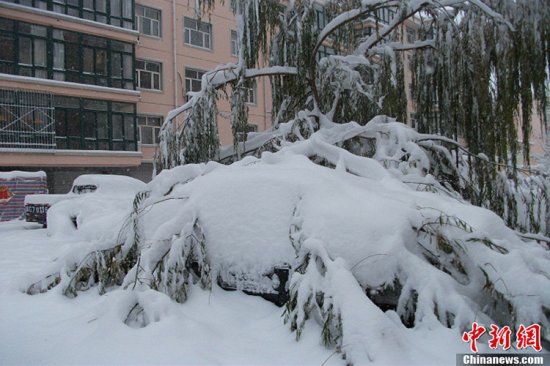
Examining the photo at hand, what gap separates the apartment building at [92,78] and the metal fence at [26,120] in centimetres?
4

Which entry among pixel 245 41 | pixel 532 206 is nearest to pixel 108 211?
pixel 245 41

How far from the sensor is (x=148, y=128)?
2114 centimetres

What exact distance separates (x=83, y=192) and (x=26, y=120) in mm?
6902

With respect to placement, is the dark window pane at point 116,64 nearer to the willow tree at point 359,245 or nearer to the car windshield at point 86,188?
the car windshield at point 86,188

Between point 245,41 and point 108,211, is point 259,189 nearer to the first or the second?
point 245,41

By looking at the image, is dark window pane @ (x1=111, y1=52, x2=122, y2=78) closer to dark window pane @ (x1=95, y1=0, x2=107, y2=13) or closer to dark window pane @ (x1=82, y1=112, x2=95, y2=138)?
dark window pane @ (x1=95, y1=0, x2=107, y2=13)

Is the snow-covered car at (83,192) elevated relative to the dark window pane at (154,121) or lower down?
lower down

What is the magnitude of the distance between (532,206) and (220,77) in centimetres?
523

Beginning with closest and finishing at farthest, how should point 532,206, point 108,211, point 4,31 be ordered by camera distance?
point 532,206
point 108,211
point 4,31

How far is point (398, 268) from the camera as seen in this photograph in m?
3.02

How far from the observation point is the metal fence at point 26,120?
1661 cm

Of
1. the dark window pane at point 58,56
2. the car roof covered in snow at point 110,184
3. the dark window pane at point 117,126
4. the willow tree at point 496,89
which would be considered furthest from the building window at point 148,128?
the willow tree at point 496,89

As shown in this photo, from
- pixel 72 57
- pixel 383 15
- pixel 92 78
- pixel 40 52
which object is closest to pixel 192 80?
pixel 92 78

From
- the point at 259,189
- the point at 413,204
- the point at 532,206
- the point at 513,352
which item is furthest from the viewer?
the point at 532,206
